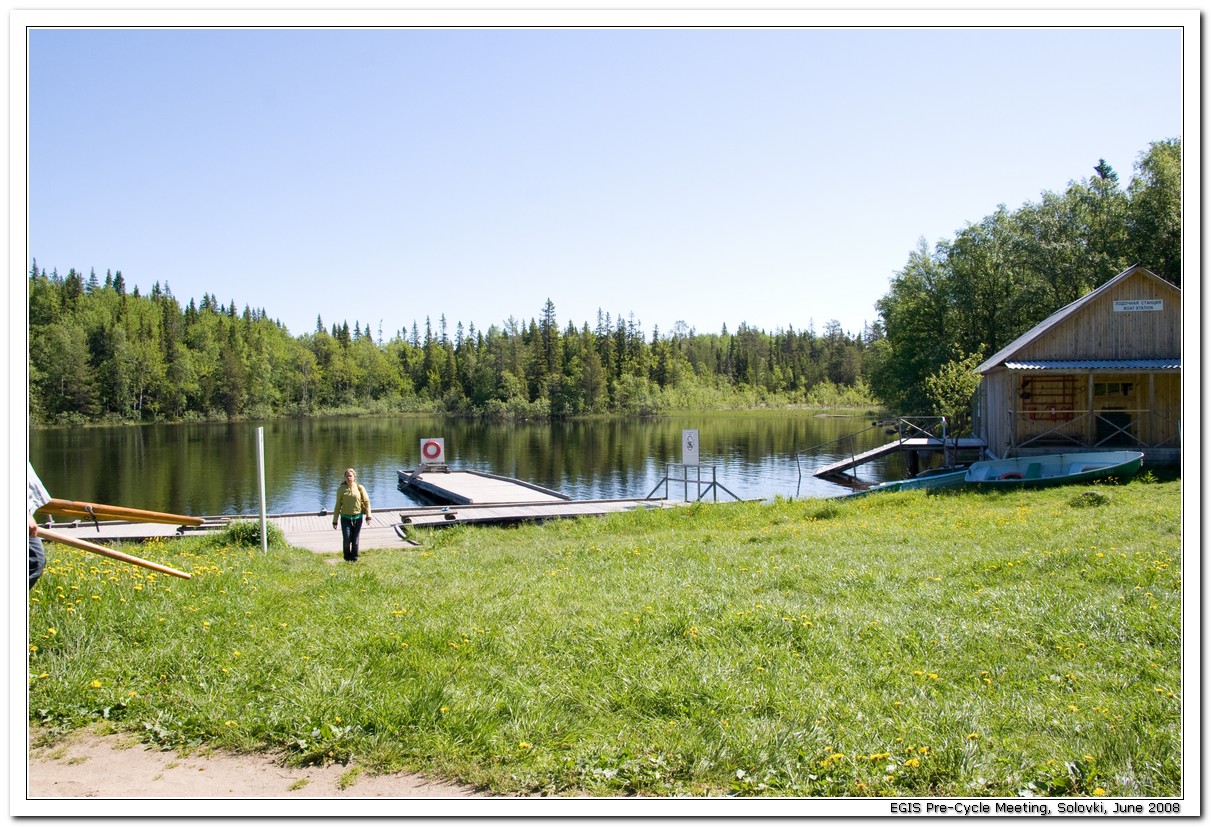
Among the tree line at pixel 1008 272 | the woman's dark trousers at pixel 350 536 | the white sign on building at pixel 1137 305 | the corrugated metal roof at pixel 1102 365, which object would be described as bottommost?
the woman's dark trousers at pixel 350 536

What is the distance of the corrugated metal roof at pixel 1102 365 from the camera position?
24.5m

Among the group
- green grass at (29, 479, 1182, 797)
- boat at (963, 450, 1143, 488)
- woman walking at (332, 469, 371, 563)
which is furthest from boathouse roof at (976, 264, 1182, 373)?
woman walking at (332, 469, 371, 563)

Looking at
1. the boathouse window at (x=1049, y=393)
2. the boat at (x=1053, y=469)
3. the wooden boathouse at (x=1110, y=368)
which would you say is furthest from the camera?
the boathouse window at (x=1049, y=393)

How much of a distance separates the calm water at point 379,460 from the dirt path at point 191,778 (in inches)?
715

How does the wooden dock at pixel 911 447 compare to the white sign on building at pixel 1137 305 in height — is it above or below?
below

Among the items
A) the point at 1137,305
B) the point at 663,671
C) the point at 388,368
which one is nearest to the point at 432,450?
→ the point at 1137,305

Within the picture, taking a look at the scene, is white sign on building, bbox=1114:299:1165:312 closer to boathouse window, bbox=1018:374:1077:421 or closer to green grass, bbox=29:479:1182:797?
boathouse window, bbox=1018:374:1077:421

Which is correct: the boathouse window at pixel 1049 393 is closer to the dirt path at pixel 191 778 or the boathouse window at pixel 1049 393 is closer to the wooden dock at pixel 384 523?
the wooden dock at pixel 384 523

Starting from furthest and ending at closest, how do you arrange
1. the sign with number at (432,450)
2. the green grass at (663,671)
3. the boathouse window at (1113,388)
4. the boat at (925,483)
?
the sign with number at (432,450), the boathouse window at (1113,388), the boat at (925,483), the green grass at (663,671)

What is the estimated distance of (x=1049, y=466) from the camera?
2447cm

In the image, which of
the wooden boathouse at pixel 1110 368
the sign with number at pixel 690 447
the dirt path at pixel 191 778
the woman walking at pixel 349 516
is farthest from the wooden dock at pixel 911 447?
the dirt path at pixel 191 778

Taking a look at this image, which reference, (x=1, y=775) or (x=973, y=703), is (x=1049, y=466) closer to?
(x=973, y=703)

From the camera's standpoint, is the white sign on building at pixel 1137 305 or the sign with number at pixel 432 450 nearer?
the white sign on building at pixel 1137 305

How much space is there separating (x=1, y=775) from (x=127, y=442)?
214ft
